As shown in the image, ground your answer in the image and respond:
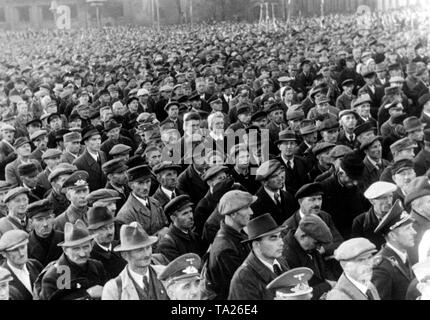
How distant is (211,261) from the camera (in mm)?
5699

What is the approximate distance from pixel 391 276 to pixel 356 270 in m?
0.49

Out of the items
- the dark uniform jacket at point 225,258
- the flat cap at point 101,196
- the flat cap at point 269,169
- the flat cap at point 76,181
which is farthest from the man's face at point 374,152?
the flat cap at point 76,181

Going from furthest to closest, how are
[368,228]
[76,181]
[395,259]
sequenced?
[76,181], [368,228], [395,259]

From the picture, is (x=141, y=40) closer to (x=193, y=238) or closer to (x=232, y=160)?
(x=232, y=160)

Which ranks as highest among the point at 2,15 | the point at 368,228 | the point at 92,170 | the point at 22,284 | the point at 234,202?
the point at 2,15

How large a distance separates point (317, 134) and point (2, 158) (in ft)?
14.2

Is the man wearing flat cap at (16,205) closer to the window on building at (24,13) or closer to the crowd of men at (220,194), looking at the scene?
the crowd of men at (220,194)

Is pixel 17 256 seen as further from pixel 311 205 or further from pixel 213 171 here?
pixel 311 205

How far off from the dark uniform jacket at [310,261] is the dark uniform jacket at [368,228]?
75cm

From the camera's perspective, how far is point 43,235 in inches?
263

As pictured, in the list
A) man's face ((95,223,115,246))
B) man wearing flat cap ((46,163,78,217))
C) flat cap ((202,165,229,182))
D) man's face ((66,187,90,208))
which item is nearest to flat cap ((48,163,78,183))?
man wearing flat cap ((46,163,78,217))

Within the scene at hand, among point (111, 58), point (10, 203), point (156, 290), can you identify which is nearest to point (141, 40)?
point (111, 58)

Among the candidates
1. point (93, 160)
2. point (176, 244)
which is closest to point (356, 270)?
point (176, 244)

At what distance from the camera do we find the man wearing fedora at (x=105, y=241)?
6.15 meters
